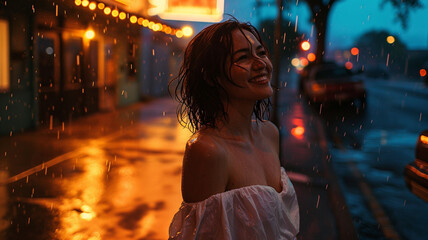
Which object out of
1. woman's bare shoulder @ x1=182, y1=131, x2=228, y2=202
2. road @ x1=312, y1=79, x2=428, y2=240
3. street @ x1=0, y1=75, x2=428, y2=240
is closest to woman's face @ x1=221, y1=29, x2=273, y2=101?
woman's bare shoulder @ x1=182, y1=131, x2=228, y2=202

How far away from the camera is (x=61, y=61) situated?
13.2m

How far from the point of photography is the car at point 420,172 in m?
4.99

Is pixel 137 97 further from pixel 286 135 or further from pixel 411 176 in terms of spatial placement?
pixel 411 176

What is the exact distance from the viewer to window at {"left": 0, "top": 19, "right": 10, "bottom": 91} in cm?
1037

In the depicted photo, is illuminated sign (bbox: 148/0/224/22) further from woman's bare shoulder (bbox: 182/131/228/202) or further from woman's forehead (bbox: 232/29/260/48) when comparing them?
woman's bare shoulder (bbox: 182/131/228/202)

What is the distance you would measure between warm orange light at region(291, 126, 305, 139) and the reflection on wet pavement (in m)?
3.79

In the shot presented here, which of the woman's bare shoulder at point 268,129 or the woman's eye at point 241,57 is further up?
the woman's eye at point 241,57

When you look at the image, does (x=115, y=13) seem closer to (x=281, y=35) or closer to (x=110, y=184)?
(x=281, y=35)

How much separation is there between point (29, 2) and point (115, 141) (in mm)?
4007

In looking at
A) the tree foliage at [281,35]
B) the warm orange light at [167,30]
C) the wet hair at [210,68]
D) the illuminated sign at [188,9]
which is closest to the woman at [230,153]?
the wet hair at [210,68]

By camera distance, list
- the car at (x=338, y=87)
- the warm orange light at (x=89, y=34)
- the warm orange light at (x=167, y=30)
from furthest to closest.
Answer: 1. the car at (x=338, y=87)
2. the warm orange light at (x=167, y=30)
3. the warm orange light at (x=89, y=34)

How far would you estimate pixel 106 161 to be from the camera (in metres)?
8.28

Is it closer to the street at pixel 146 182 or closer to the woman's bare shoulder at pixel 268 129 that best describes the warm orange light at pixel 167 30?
the street at pixel 146 182

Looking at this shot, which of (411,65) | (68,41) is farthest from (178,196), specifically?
(411,65)
